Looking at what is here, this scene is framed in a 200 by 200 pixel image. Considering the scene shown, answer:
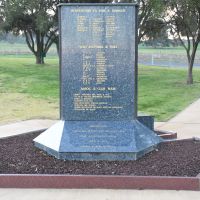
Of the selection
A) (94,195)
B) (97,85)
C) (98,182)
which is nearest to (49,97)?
(97,85)

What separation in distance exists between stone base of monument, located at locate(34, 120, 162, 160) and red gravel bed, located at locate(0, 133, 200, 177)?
0.12 metres

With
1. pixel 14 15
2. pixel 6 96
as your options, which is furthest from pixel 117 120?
pixel 14 15

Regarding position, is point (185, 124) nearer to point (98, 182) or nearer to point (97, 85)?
point (97, 85)

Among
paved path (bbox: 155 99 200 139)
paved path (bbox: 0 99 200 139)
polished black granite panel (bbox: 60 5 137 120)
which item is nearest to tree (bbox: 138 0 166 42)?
paved path (bbox: 155 99 200 139)

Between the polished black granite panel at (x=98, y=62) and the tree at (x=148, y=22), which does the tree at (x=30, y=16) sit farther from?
the polished black granite panel at (x=98, y=62)

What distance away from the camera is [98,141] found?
7551 millimetres

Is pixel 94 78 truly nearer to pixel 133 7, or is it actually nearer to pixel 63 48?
pixel 63 48

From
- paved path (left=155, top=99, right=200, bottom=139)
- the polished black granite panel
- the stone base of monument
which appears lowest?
paved path (left=155, top=99, right=200, bottom=139)

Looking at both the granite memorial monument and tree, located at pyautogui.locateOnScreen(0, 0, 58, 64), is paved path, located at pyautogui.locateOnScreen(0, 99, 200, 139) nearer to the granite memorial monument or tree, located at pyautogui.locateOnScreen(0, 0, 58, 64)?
the granite memorial monument

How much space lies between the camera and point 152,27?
26.2 m

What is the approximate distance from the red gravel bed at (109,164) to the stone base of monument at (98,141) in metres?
0.12

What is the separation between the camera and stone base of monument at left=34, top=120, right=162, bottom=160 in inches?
292

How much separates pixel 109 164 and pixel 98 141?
1.56 feet

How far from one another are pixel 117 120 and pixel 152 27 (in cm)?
1890
